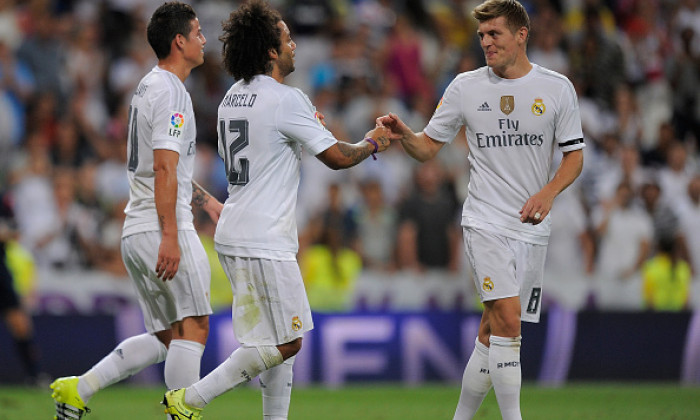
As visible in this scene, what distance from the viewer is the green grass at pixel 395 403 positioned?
9398mm

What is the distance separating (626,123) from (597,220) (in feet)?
7.79

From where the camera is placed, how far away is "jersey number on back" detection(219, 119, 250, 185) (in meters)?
6.50

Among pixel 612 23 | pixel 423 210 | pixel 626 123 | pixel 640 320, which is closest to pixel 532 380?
pixel 640 320

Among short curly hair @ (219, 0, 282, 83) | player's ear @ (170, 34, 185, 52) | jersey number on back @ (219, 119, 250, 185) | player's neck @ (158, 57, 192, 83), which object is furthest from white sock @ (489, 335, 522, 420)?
player's ear @ (170, 34, 185, 52)

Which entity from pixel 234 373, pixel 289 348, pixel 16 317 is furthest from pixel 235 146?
pixel 16 317

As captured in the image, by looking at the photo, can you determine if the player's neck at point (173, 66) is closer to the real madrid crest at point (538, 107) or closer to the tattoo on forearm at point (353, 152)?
the tattoo on forearm at point (353, 152)

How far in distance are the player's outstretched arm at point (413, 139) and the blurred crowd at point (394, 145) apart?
5446 mm

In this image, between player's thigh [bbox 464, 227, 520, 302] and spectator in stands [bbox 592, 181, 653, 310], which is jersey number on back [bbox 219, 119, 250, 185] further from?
spectator in stands [bbox 592, 181, 653, 310]

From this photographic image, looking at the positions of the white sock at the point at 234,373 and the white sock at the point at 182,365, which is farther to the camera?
the white sock at the point at 182,365

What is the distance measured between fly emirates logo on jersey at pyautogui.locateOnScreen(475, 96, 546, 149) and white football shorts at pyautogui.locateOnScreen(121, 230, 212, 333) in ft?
6.78

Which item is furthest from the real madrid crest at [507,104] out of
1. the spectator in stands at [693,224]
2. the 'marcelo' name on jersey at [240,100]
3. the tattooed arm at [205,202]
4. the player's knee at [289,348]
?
the spectator in stands at [693,224]

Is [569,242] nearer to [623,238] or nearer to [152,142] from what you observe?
[623,238]

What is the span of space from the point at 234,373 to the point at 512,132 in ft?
7.58

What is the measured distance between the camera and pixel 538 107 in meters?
6.79
